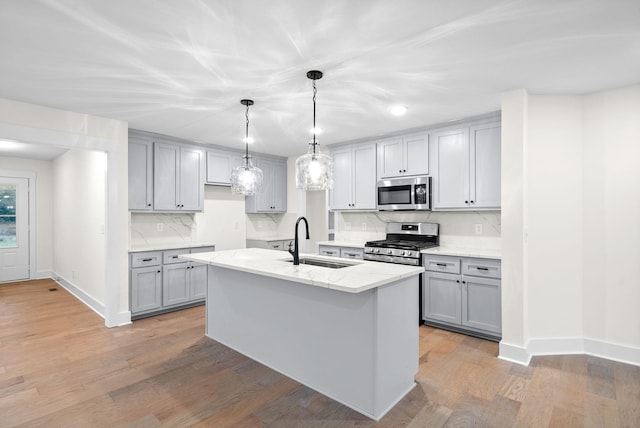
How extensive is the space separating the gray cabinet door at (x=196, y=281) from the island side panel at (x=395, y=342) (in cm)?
315

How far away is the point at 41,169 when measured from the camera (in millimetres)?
6582

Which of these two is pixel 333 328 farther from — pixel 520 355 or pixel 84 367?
pixel 84 367

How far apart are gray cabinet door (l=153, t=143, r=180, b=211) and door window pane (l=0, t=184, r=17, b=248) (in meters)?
4.05

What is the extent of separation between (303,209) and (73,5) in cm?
453

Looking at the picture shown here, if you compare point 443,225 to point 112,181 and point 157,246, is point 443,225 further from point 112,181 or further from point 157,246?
point 112,181

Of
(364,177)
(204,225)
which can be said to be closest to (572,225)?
(364,177)

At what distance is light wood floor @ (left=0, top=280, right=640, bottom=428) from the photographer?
7.13ft

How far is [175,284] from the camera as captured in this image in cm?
447

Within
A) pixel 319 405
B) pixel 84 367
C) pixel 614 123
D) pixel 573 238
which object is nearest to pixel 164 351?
pixel 84 367

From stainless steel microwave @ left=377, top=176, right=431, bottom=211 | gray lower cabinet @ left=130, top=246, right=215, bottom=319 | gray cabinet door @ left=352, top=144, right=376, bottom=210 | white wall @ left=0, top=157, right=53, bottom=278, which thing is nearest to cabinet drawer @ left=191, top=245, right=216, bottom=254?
gray lower cabinet @ left=130, top=246, right=215, bottom=319

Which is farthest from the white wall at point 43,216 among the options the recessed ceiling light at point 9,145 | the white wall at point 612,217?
the white wall at point 612,217

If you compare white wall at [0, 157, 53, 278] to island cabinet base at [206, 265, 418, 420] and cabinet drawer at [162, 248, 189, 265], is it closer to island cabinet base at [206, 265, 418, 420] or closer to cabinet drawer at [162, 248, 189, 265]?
cabinet drawer at [162, 248, 189, 265]

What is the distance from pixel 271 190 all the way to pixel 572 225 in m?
4.35

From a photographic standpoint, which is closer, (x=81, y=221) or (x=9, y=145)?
(x=81, y=221)
